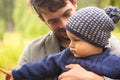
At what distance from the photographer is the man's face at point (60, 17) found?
2.59 metres

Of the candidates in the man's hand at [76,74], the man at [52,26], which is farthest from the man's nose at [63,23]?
the man's hand at [76,74]

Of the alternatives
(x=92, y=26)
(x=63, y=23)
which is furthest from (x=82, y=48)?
(x=63, y=23)

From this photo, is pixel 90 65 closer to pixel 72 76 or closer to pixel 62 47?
pixel 72 76

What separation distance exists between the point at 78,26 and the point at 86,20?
0.05m

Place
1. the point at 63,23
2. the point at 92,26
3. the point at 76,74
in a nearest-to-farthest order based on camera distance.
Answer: the point at 92,26, the point at 76,74, the point at 63,23

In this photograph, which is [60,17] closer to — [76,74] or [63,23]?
[63,23]

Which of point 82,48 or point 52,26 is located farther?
point 52,26

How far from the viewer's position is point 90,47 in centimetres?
224

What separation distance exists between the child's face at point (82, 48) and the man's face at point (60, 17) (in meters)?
0.36

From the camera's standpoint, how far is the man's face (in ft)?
8.50

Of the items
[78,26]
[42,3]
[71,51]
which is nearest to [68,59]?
[71,51]

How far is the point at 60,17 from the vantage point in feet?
8.52

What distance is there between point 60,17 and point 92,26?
0.42 metres

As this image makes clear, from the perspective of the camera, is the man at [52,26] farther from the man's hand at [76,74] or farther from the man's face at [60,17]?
the man's hand at [76,74]
